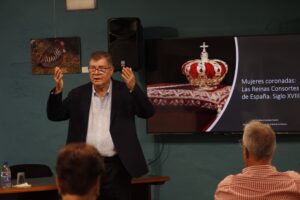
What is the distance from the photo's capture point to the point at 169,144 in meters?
5.02

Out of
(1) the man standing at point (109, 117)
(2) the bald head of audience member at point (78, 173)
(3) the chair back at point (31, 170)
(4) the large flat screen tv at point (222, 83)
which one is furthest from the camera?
(4) the large flat screen tv at point (222, 83)

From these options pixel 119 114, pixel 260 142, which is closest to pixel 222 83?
pixel 119 114

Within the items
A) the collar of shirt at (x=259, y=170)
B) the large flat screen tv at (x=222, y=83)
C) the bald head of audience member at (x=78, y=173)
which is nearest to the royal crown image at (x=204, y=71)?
the large flat screen tv at (x=222, y=83)

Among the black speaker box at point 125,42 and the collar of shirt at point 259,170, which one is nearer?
the collar of shirt at point 259,170

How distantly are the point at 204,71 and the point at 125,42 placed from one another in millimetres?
839

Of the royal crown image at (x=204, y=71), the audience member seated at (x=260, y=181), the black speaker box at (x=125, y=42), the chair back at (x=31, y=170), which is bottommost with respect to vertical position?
the chair back at (x=31, y=170)

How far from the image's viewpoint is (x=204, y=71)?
4848 millimetres

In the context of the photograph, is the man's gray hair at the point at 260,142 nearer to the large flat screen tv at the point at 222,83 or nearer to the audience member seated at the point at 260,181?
the audience member seated at the point at 260,181

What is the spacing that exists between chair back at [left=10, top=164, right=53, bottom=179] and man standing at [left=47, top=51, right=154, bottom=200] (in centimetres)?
139

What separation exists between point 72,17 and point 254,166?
3423 millimetres

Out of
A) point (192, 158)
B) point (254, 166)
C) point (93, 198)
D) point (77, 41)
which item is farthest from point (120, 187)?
point (77, 41)

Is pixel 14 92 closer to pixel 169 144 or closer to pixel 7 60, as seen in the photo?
pixel 7 60

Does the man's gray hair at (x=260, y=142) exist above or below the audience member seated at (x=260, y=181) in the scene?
above

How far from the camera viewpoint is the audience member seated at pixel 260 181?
2.13 metres
